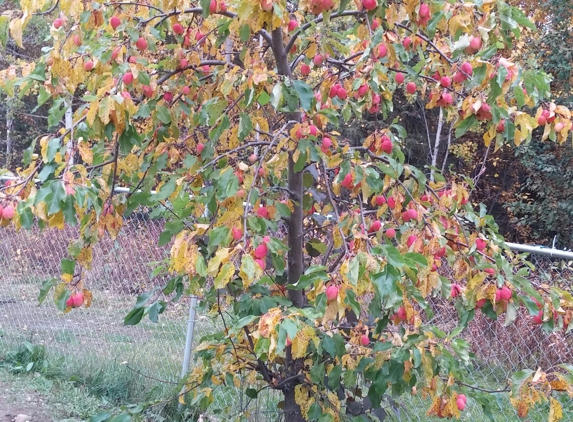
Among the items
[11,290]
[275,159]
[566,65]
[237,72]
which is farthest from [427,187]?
[566,65]

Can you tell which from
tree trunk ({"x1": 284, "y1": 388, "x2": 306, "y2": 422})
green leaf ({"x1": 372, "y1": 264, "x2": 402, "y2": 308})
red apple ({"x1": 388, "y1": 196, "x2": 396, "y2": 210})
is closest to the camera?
green leaf ({"x1": 372, "y1": 264, "x2": 402, "y2": 308})

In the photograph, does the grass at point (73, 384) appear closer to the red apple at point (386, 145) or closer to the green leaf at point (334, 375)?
the green leaf at point (334, 375)

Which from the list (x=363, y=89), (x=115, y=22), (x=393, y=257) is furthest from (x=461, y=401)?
(x=115, y=22)

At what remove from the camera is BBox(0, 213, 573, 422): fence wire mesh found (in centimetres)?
358

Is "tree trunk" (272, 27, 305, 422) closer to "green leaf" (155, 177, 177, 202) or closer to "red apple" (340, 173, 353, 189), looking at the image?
"red apple" (340, 173, 353, 189)

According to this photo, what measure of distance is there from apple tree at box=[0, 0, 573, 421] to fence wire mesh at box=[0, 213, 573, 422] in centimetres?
78

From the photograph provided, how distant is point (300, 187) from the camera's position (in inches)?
88.6

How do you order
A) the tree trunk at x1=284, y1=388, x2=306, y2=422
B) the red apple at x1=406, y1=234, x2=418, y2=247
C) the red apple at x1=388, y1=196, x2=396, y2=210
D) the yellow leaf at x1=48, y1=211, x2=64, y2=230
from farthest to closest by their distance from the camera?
the tree trunk at x1=284, y1=388, x2=306, y2=422
the red apple at x1=388, y1=196, x2=396, y2=210
the red apple at x1=406, y1=234, x2=418, y2=247
the yellow leaf at x1=48, y1=211, x2=64, y2=230

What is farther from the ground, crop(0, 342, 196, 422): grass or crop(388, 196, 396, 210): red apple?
crop(388, 196, 396, 210): red apple

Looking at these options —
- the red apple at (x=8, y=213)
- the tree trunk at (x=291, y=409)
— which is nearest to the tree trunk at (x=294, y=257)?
the tree trunk at (x=291, y=409)

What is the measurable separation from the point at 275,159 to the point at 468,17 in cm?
72

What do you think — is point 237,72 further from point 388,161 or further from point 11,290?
point 11,290

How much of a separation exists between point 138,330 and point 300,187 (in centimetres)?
328

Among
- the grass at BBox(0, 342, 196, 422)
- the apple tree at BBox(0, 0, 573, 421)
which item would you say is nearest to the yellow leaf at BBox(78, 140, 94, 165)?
the apple tree at BBox(0, 0, 573, 421)
